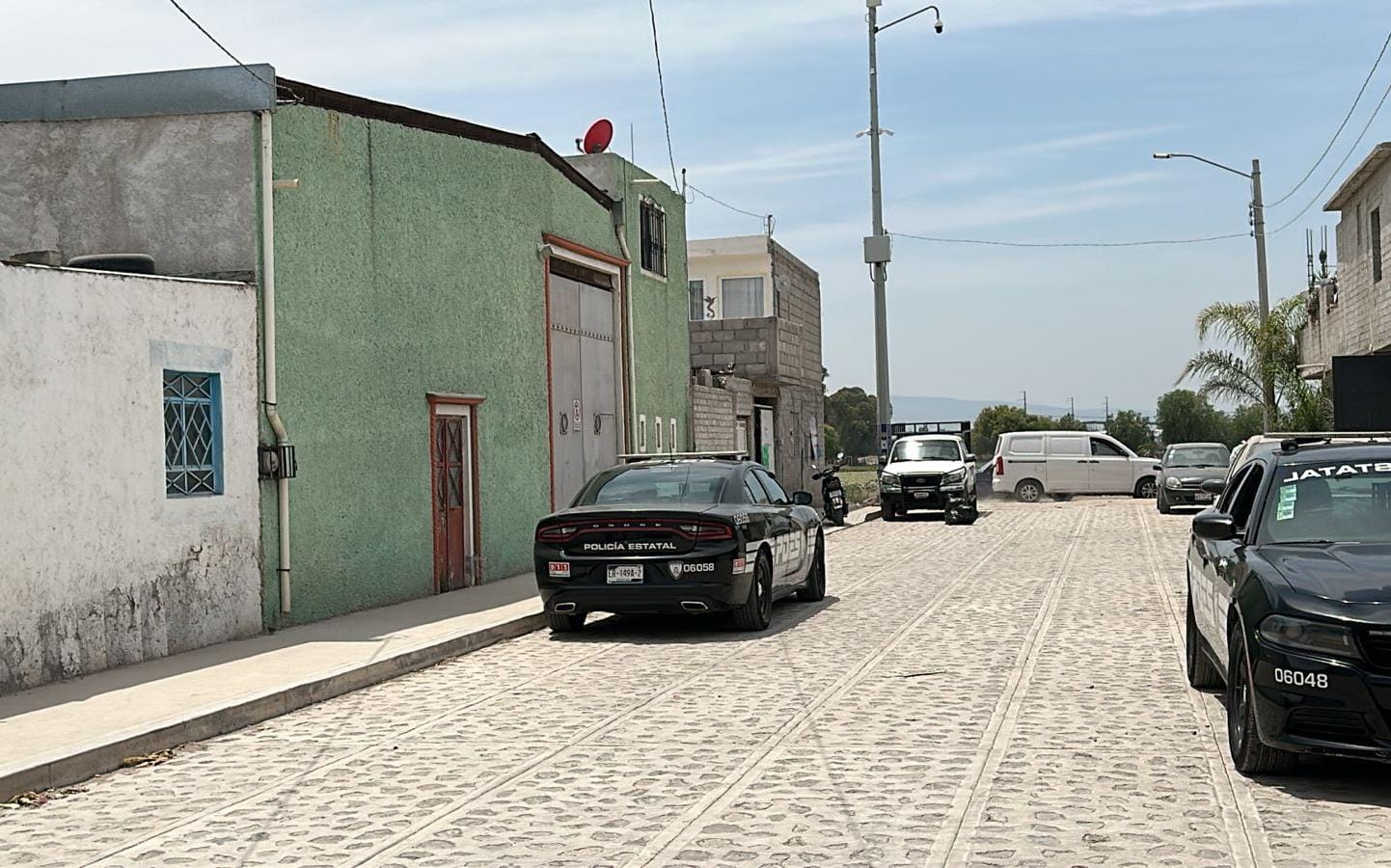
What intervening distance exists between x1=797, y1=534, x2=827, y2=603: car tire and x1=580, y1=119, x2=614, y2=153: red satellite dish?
10888mm

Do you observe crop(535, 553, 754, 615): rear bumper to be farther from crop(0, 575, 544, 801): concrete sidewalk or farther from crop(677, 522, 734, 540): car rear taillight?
crop(0, 575, 544, 801): concrete sidewalk

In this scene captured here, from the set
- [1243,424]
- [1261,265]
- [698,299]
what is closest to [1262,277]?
[1261,265]

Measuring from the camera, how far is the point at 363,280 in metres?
16.4

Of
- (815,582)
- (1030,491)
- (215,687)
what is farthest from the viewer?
(1030,491)

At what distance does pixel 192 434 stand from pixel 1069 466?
33.7 meters

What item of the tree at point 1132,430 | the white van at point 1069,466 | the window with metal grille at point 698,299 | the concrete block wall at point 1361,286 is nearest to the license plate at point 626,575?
the concrete block wall at point 1361,286

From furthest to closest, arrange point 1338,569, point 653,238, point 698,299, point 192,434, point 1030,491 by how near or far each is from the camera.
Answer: point 698,299 < point 1030,491 < point 653,238 < point 192,434 < point 1338,569

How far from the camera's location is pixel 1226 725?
9133mm

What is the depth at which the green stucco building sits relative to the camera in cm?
1453

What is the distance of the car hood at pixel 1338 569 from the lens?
23.3 ft

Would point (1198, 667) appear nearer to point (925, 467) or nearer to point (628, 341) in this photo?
point (628, 341)

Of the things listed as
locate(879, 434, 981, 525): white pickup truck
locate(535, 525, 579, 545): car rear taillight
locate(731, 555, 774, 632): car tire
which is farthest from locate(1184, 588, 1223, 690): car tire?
locate(879, 434, 981, 525): white pickup truck

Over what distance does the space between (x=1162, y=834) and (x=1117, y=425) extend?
125809mm

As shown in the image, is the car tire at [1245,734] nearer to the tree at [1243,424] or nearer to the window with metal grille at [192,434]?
the window with metal grille at [192,434]
